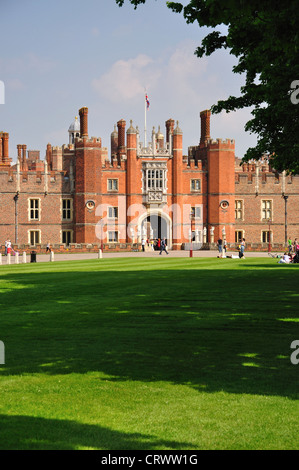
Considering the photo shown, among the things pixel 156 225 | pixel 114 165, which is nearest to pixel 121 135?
pixel 114 165

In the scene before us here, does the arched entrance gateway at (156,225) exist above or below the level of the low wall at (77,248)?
above

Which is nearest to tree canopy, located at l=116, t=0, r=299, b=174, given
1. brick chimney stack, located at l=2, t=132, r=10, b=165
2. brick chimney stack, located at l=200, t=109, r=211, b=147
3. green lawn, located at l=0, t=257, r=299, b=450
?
green lawn, located at l=0, t=257, r=299, b=450

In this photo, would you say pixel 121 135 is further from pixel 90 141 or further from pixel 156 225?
pixel 156 225

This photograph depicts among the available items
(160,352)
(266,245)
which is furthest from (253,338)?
(266,245)

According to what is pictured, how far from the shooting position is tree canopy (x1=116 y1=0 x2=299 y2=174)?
25.2 ft

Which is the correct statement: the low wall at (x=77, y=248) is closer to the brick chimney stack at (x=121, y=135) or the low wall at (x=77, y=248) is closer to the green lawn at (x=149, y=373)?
the brick chimney stack at (x=121, y=135)

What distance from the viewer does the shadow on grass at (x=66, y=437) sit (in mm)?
5312

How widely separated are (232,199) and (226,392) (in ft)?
182

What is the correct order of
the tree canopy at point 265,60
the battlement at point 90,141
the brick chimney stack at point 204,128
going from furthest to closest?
the brick chimney stack at point 204,128
the battlement at point 90,141
the tree canopy at point 265,60

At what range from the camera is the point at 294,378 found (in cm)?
760

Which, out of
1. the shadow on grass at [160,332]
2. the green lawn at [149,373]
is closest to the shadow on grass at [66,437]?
the green lawn at [149,373]

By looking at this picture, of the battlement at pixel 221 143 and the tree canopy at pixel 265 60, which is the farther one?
the battlement at pixel 221 143

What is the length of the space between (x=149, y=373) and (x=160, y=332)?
9.21 ft

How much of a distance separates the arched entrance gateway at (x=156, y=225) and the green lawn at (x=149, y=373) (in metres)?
45.2
